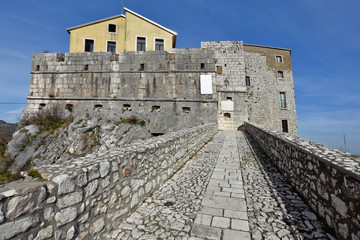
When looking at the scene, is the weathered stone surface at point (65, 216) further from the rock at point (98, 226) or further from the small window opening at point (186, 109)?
the small window opening at point (186, 109)

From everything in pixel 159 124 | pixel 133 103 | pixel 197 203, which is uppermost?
pixel 133 103

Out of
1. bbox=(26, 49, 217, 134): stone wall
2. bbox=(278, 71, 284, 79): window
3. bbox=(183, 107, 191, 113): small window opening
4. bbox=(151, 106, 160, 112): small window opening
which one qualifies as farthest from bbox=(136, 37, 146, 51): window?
bbox=(278, 71, 284, 79): window

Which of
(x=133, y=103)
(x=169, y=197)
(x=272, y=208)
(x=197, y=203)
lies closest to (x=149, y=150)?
(x=169, y=197)

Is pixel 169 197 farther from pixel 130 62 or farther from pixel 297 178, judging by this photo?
pixel 130 62

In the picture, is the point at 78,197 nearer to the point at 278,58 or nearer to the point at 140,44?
the point at 140,44

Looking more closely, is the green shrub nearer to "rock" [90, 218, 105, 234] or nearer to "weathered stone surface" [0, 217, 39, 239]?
"weathered stone surface" [0, 217, 39, 239]

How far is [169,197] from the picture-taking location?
Result: 3.32 metres

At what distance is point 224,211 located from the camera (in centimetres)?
283

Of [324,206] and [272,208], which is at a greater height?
[324,206]

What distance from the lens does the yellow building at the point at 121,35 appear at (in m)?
15.9

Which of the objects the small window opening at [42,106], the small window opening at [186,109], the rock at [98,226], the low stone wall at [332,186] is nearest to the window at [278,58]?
the small window opening at [186,109]

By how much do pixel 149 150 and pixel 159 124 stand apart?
1076cm

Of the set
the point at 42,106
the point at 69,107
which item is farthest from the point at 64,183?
the point at 42,106

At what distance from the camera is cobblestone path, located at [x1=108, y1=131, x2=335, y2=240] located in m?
2.28
